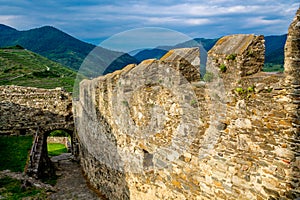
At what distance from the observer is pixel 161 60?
704 centimetres

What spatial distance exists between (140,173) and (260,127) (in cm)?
459

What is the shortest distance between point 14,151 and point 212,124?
1466cm

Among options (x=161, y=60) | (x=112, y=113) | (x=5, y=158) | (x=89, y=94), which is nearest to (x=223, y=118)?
(x=161, y=60)

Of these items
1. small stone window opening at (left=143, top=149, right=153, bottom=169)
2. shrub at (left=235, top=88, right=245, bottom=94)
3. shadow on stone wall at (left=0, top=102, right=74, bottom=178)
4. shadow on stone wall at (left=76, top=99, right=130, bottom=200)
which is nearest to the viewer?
shrub at (left=235, top=88, right=245, bottom=94)

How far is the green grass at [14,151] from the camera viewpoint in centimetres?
1492

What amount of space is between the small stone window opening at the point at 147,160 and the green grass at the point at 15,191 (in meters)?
5.69

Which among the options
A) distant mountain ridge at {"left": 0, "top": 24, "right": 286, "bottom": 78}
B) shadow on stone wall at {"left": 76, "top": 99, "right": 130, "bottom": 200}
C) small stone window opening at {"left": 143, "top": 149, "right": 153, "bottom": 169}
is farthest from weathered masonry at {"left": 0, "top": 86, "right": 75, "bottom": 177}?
small stone window opening at {"left": 143, "top": 149, "right": 153, "bottom": 169}

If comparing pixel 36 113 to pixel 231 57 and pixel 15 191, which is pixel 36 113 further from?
pixel 231 57

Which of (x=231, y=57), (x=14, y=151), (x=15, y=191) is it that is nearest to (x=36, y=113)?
(x=14, y=151)

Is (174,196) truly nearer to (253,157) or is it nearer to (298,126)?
(253,157)

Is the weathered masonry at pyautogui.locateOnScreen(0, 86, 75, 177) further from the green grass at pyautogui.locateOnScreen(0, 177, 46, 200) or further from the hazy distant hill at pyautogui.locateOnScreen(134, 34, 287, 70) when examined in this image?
the hazy distant hill at pyautogui.locateOnScreen(134, 34, 287, 70)

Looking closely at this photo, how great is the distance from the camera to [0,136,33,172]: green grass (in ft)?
49.0

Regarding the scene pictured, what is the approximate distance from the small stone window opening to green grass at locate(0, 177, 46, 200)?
5687mm

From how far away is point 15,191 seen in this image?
38.8ft
